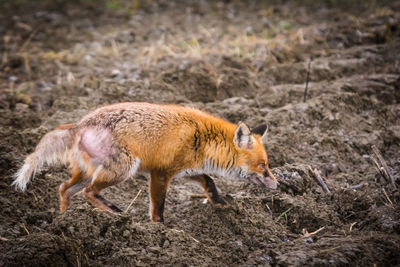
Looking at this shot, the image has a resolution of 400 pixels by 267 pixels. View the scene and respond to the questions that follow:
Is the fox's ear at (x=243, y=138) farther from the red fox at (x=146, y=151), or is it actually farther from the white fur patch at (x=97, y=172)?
the white fur patch at (x=97, y=172)


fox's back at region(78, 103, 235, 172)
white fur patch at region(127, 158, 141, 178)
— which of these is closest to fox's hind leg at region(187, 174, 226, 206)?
fox's back at region(78, 103, 235, 172)

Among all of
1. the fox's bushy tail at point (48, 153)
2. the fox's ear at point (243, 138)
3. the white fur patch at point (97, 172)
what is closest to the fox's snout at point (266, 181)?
the fox's ear at point (243, 138)

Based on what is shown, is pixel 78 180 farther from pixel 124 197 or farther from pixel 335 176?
pixel 335 176

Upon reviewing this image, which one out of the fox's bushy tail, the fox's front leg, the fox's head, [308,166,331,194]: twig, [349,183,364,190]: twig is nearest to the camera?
the fox's bushy tail

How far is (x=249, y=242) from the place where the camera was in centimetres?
386

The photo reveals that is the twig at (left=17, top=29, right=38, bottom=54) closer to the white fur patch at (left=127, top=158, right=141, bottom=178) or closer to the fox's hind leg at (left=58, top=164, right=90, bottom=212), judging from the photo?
the fox's hind leg at (left=58, top=164, right=90, bottom=212)

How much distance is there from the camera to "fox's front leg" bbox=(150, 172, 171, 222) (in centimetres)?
409

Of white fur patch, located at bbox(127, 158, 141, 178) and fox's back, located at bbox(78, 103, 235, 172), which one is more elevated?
fox's back, located at bbox(78, 103, 235, 172)

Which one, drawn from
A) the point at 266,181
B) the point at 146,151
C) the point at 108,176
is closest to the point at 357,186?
the point at 266,181

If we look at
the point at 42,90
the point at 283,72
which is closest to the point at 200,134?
the point at 283,72

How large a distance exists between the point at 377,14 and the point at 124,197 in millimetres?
8128

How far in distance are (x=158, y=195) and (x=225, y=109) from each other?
2533 millimetres

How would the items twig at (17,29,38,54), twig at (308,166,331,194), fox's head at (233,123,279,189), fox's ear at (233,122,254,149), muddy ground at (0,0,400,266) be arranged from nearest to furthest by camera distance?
muddy ground at (0,0,400,266) < fox's ear at (233,122,254,149) < fox's head at (233,123,279,189) < twig at (308,166,331,194) < twig at (17,29,38,54)

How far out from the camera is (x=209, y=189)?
4527mm
